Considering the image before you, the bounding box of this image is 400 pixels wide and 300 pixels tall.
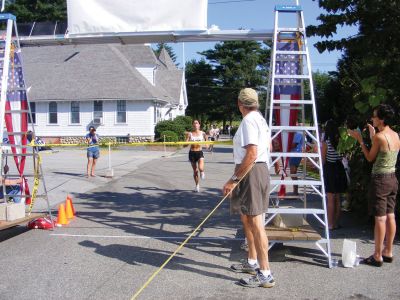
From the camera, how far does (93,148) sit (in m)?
15.7

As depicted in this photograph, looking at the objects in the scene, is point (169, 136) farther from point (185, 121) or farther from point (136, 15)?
point (136, 15)

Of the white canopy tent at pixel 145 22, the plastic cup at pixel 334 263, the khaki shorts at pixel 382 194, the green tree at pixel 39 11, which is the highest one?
the green tree at pixel 39 11

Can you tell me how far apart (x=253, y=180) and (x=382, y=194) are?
1918 mm

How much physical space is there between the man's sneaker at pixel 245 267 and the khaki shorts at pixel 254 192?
→ 0.83 metres

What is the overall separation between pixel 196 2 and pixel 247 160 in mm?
3310

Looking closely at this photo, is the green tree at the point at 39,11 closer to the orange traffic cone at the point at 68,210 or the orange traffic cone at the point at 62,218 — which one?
the orange traffic cone at the point at 68,210

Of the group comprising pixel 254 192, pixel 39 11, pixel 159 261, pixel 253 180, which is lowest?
pixel 159 261

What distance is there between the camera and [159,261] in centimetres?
622

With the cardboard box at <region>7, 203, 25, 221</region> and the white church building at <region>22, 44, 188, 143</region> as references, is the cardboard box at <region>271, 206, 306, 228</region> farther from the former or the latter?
the white church building at <region>22, 44, 188, 143</region>

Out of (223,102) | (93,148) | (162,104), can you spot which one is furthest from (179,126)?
(223,102)

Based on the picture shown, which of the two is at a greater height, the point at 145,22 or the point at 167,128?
the point at 145,22

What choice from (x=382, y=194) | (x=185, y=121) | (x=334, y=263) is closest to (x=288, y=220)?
(x=334, y=263)

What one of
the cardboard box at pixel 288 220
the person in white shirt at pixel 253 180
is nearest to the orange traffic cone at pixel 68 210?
the cardboard box at pixel 288 220

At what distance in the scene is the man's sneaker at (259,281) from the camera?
519 cm
